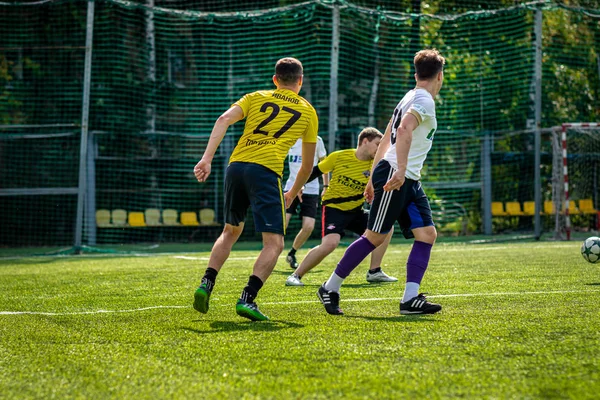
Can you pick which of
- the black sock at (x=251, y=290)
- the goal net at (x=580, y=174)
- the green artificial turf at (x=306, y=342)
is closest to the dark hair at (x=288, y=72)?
the black sock at (x=251, y=290)

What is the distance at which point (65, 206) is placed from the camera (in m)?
20.8

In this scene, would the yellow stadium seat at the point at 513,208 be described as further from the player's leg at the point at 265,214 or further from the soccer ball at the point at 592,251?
the player's leg at the point at 265,214

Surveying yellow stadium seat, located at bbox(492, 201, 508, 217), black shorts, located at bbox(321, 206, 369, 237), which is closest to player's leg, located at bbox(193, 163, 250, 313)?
black shorts, located at bbox(321, 206, 369, 237)

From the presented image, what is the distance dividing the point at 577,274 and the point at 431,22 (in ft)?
43.9

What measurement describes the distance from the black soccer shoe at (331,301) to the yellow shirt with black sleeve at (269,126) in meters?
0.90

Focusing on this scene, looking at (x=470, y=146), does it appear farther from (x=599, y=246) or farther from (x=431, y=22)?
(x=599, y=246)

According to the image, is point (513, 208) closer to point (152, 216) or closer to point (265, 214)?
point (152, 216)

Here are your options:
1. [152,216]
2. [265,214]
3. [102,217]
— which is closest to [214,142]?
[265,214]

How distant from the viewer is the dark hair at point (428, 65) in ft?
19.6

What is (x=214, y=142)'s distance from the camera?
224 inches

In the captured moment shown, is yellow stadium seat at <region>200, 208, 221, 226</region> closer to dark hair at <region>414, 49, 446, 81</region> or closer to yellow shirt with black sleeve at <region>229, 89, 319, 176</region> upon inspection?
yellow shirt with black sleeve at <region>229, 89, 319, 176</region>

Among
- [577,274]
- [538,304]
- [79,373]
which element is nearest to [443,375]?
[79,373]

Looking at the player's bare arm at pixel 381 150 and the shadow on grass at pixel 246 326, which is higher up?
the player's bare arm at pixel 381 150

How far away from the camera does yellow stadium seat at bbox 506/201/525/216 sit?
2223 cm
